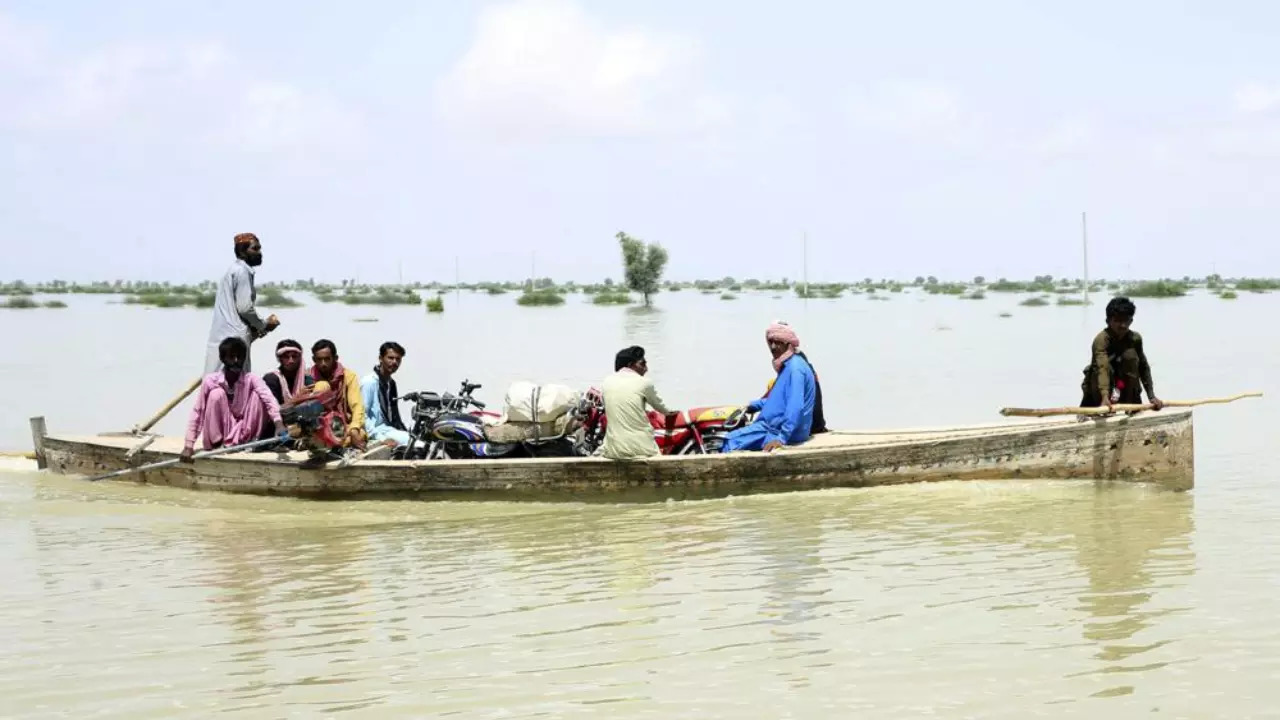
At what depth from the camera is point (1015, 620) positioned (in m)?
5.21

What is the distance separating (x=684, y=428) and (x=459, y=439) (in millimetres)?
1508

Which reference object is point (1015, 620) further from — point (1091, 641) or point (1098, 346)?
point (1098, 346)

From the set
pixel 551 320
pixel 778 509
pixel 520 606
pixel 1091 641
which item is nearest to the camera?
pixel 1091 641

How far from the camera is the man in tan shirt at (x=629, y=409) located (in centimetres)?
771

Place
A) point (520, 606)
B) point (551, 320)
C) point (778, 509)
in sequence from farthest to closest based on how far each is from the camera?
1. point (551, 320)
2. point (778, 509)
3. point (520, 606)

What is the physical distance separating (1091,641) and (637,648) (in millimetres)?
1819

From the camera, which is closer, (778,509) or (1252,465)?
(778,509)

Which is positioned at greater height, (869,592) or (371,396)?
(371,396)

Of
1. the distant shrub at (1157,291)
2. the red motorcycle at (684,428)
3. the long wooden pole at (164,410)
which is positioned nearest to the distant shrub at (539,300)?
the distant shrub at (1157,291)

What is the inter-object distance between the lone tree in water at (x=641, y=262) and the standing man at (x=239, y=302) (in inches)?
2188

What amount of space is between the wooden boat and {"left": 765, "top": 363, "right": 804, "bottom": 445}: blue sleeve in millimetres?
118

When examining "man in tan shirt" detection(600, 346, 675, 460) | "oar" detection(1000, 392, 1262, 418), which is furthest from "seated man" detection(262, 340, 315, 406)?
"oar" detection(1000, 392, 1262, 418)

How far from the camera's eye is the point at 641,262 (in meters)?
64.4

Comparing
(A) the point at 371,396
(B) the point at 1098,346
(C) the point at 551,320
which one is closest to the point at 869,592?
(B) the point at 1098,346
